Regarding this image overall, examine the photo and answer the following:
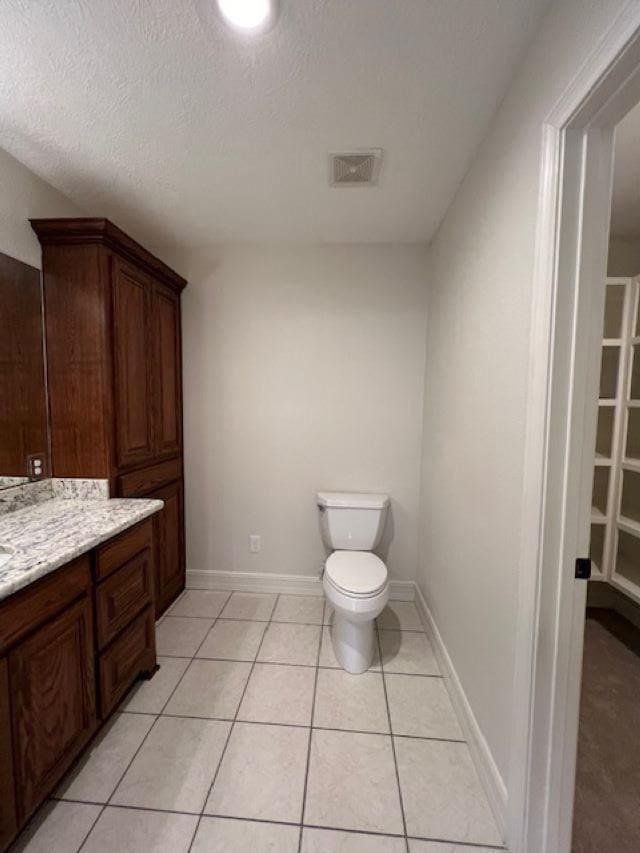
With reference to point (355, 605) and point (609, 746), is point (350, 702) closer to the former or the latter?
point (355, 605)

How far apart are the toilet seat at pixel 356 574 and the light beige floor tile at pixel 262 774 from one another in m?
0.56

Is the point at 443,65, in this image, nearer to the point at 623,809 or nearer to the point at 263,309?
the point at 263,309

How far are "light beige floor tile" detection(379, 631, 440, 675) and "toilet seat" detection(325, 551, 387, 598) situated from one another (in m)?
0.45

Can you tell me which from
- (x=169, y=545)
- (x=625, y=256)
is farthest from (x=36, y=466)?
(x=625, y=256)

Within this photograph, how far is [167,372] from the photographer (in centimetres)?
214

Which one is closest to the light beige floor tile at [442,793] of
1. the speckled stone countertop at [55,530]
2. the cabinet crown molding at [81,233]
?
the speckled stone countertop at [55,530]

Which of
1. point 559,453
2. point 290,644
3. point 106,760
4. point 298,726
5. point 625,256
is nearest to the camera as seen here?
point 559,453

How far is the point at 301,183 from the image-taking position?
162 cm

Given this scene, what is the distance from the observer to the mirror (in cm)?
148

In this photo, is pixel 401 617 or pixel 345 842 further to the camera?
pixel 401 617

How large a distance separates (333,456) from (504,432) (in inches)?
51.7

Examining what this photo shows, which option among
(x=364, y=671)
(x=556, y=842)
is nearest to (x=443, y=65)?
(x=556, y=842)

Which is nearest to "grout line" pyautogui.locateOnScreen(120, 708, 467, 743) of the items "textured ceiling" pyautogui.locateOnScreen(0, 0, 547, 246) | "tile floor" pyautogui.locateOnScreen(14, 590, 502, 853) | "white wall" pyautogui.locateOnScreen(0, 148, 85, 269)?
"tile floor" pyautogui.locateOnScreen(14, 590, 502, 853)

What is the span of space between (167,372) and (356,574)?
162 cm
